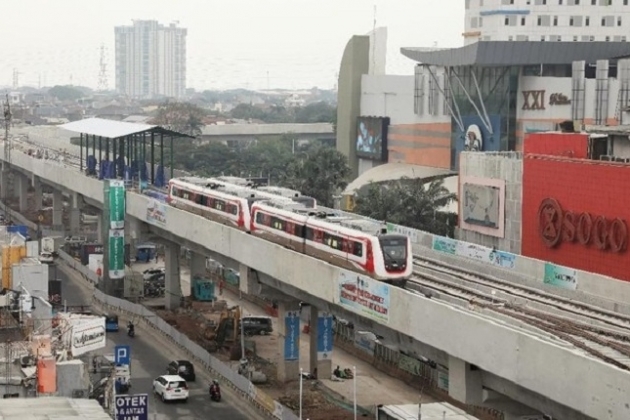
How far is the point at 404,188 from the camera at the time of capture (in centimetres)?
8175

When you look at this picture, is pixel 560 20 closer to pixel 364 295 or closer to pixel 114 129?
pixel 114 129

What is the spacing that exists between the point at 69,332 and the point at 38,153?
81913 mm

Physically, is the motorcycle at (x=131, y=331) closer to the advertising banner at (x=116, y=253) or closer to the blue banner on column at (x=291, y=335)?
the advertising banner at (x=116, y=253)

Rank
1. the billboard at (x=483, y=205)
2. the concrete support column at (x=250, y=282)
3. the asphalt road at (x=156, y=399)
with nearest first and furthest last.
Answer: the asphalt road at (x=156, y=399) → the concrete support column at (x=250, y=282) → the billboard at (x=483, y=205)

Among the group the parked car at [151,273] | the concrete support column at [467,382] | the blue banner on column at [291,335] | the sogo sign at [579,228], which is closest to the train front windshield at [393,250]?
the concrete support column at [467,382]

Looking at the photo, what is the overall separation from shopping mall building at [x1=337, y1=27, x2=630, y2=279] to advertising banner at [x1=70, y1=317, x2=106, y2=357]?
2479 cm

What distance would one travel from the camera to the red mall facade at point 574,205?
56156mm

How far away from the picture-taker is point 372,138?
114 metres

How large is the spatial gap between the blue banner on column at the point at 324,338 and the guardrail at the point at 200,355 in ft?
13.5

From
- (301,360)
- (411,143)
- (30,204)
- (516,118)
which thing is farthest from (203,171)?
(301,360)

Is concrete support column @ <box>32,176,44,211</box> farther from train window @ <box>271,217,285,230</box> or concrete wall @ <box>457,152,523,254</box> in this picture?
train window @ <box>271,217,285,230</box>

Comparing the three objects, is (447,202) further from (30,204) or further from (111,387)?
(30,204)

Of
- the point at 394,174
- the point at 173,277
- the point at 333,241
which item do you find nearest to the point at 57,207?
the point at 394,174

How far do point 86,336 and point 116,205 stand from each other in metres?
38.9
